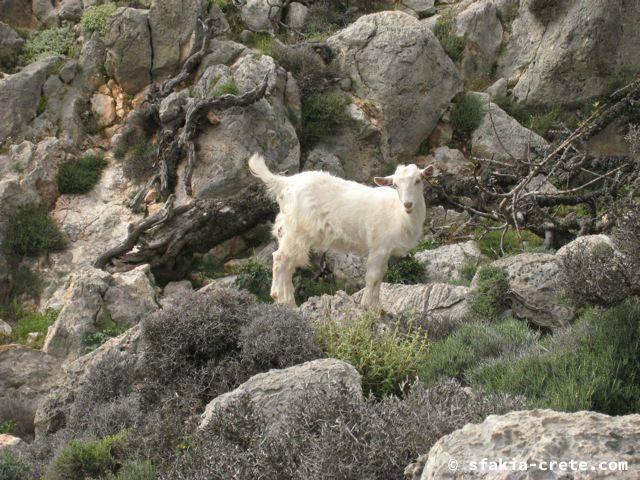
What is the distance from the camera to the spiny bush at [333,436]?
13.5 feet

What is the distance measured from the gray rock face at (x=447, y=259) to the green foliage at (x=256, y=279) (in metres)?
3.09

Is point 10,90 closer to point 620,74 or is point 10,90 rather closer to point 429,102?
point 429,102

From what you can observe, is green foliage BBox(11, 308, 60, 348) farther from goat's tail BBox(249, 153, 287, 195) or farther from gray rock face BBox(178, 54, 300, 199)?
goat's tail BBox(249, 153, 287, 195)

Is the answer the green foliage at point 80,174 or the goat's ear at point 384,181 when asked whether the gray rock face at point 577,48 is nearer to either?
the goat's ear at point 384,181

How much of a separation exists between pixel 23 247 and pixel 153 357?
285 inches

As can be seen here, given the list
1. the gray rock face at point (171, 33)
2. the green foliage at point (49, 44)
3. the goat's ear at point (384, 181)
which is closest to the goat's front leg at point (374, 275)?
the goat's ear at point (384, 181)

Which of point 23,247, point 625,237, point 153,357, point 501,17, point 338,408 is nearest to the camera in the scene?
point 338,408

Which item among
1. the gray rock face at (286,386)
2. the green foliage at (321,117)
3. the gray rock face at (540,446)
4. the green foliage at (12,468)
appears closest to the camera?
→ the gray rock face at (540,446)

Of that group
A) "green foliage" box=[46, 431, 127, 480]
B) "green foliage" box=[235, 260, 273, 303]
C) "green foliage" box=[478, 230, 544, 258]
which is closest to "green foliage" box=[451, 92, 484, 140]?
"green foliage" box=[478, 230, 544, 258]

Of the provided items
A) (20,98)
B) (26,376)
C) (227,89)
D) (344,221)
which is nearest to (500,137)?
(227,89)

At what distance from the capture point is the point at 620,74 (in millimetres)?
19141

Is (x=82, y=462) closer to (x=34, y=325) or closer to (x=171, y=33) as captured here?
(x=34, y=325)

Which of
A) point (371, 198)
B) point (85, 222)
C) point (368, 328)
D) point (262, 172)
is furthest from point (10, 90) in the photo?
point (368, 328)

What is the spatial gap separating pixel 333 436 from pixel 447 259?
30.3 ft
